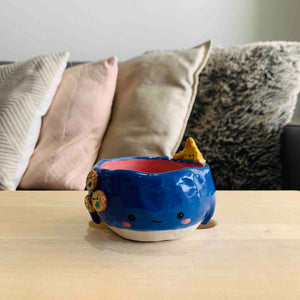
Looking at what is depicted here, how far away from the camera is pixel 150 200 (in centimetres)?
38

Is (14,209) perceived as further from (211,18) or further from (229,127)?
(211,18)

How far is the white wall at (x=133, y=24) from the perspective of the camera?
5.24 feet

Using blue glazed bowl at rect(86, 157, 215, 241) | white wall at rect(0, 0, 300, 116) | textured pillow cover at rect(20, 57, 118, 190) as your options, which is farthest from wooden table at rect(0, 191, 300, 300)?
A: white wall at rect(0, 0, 300, 116)

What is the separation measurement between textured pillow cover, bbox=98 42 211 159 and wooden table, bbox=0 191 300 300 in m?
0.47

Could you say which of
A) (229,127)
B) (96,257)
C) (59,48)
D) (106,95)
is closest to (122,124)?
(106,95)

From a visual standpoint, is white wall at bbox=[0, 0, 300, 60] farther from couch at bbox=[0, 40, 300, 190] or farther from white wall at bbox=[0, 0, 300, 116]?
couch at bbox=[0, 40, 300, 190]

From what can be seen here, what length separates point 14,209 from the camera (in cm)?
55

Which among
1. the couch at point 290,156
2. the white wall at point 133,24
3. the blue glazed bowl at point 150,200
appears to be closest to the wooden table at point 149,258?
the blue glazed bowl at point 150,200

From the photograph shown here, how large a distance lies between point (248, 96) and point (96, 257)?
91 cm

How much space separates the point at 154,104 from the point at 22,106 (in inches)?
16.7

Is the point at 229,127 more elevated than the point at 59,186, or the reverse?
the point at 229,127

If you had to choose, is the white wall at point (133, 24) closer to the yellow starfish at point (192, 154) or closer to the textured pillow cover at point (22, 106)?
the textured pillow cover at point (22, 106)

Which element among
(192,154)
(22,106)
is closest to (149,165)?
(192,154)

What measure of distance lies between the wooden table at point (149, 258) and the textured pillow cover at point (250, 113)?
618 millimetres
